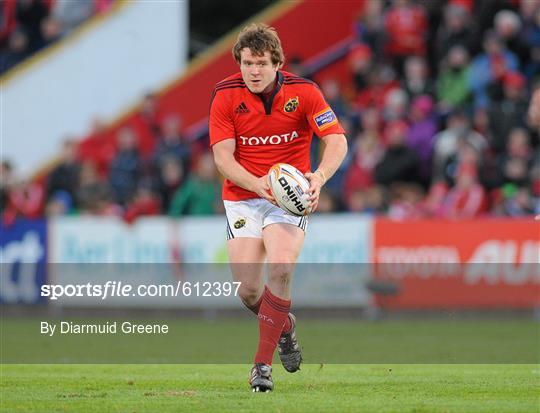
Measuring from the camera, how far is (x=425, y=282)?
1886cm

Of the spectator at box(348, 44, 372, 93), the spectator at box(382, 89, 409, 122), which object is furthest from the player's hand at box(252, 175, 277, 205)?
the spectator at box(348, 44, 372, 93)

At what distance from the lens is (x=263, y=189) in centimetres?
946

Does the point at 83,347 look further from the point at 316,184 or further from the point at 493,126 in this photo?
the point at 493,126

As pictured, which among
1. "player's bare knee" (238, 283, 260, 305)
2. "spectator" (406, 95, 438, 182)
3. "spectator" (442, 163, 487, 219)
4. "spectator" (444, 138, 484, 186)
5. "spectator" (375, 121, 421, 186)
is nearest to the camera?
"player's bare knee" (238, 283, 260, 305)

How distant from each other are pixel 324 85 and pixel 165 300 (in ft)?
17.7

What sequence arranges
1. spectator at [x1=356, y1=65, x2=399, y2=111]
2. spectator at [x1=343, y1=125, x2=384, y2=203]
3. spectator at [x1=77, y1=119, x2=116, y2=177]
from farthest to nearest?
spectator at [x1=77, y1=119, x2=116, y2=177] < spectator at [x1=356, y1=65, x2=399, y2=111] < spectator at [x1=343, y1=125, x2=384, y2=203]

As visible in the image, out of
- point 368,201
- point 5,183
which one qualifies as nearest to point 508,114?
point 368,201

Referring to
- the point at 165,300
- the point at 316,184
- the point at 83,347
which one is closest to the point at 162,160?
the point at 165,300

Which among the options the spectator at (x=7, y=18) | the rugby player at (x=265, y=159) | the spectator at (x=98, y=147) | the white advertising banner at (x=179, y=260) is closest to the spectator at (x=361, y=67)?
the white advertising banner at (x=179, y=260)

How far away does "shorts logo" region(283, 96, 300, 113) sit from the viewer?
980cm

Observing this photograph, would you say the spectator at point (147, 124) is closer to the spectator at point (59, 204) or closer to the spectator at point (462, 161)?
the spectator at point (59, 204)

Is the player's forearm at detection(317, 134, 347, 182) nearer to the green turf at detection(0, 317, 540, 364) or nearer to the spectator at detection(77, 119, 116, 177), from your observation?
the green turf at detection(0, 317, 540, 364)

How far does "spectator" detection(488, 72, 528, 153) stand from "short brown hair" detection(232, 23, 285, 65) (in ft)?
36.7

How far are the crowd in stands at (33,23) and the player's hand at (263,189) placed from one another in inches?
649
